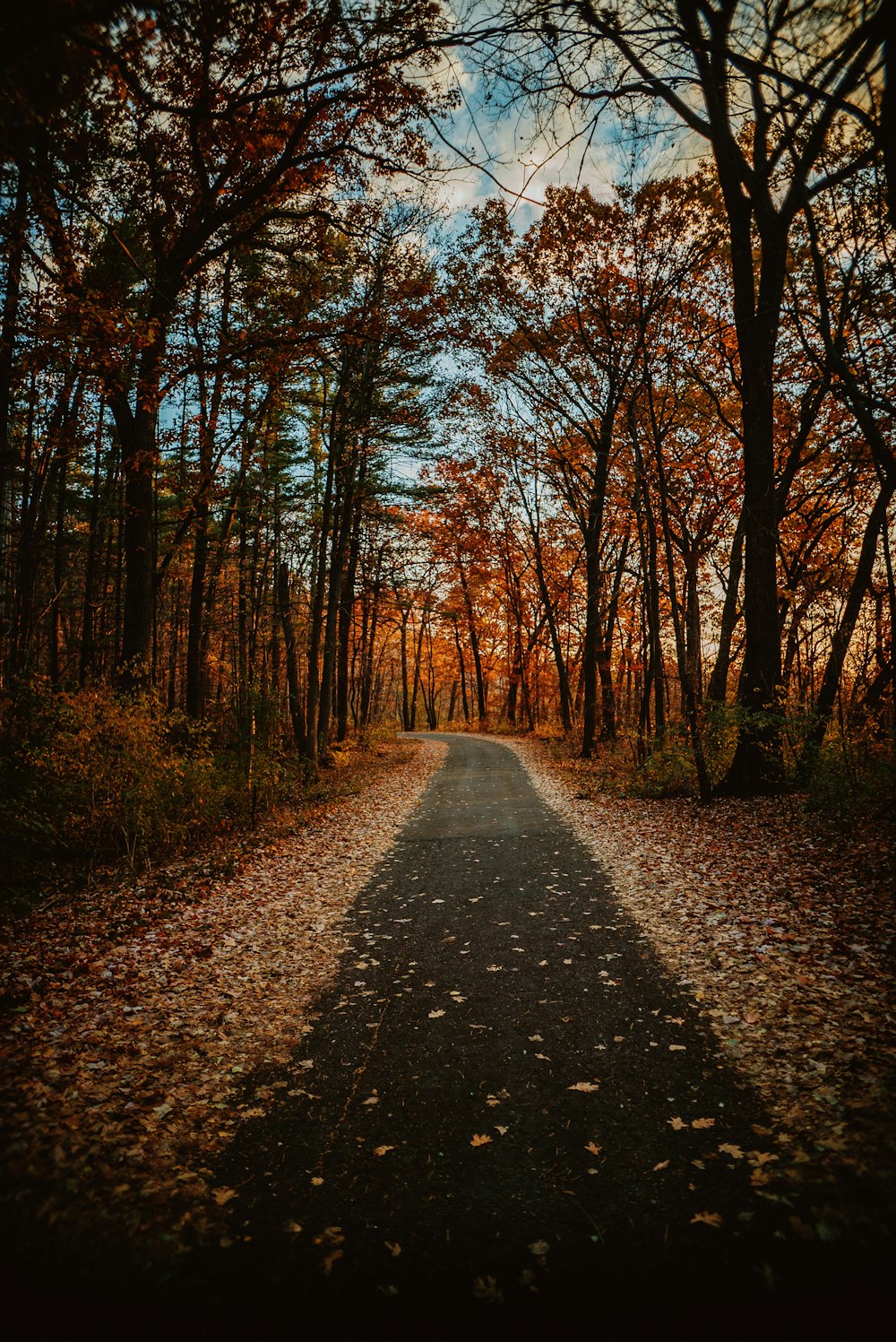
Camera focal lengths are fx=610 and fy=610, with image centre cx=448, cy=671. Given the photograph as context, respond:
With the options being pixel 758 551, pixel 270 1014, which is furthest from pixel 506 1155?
pixel 758 551

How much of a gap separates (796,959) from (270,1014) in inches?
158

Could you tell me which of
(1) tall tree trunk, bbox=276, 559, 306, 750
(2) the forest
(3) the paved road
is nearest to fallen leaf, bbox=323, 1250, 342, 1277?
(3) the paved road

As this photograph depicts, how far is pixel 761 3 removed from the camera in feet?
11.1

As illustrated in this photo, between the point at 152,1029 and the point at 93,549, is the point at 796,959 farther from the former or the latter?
the point at 93,549

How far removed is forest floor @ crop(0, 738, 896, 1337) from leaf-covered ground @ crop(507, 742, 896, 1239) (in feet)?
0.05

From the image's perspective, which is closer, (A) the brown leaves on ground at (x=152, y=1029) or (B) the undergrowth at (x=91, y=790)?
(A) the brown leaves on ground at (x=152, y=1029)

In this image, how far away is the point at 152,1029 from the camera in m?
4.16

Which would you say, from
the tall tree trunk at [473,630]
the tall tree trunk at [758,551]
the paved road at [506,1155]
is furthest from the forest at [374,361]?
the tall tree trunk at [473,630]

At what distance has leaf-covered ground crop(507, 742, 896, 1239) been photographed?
2.84 m

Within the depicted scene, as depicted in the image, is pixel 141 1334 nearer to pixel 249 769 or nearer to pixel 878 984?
pixel 878 984

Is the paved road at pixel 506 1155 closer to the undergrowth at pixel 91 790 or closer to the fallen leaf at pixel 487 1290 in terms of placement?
the fallen leaf at pixel 487 1290

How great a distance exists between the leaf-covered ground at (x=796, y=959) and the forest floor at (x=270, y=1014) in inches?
0.6

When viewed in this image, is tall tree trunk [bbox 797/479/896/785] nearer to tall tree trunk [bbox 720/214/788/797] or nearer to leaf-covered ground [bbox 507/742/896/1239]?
tall tree trunk [bbox 720/214/788/797]

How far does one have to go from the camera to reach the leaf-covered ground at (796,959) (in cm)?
284
